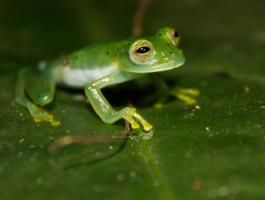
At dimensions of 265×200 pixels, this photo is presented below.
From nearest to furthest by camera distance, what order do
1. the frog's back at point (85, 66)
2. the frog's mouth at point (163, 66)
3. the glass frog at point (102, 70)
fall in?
1. the glass frog at point (102, 70)
2. the frog's mouth at point (163, 66)
3. the frog's back at point (85, 66)

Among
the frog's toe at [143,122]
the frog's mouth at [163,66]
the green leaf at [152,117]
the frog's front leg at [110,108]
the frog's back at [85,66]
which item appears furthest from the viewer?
the frog's back at [85,66]

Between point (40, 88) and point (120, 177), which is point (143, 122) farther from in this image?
point (40, 88)


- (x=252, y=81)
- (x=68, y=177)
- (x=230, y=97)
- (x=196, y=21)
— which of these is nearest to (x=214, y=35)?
(x=196, y=21)

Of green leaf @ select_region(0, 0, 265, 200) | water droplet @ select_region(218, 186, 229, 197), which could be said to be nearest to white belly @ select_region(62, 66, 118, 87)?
green leaf @ select_region(0, 0, 265, 200)

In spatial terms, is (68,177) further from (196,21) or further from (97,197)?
(196,21)

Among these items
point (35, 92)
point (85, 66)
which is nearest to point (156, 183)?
point (35, 92)

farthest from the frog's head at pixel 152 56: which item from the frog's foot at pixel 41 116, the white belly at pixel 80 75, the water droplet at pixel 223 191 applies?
the water droplet at pixel 223 191

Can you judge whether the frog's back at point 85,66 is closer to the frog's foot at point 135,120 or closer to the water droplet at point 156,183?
the frog's foot at point 135,120

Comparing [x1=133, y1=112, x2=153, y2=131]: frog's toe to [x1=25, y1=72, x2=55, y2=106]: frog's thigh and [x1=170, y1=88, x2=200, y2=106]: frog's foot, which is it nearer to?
[x1=170, y1=88, x2=200, y2=106]: frog's foot
